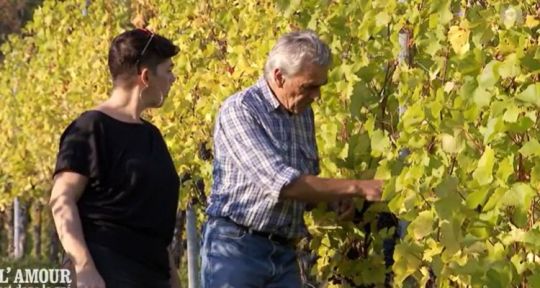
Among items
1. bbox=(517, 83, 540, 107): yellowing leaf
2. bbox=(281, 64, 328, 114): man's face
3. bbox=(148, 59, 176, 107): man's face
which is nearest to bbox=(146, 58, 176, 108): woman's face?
bbox=(148, 59, 176, 107): man's face

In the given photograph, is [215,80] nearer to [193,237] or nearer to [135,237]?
[193,237]

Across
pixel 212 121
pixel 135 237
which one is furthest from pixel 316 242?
pixel 212 121

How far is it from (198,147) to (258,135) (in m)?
3.57

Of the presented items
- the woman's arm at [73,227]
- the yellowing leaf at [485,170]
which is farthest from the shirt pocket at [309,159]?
the yellowing leaf at [485,170]

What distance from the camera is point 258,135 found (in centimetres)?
379

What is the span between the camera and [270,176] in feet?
12.2

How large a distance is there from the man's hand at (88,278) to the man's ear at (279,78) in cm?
86

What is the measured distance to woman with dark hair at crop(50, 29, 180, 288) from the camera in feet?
11.2

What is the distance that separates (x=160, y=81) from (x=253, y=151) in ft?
1.17

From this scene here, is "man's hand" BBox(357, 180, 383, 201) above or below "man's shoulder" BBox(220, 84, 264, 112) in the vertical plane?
below

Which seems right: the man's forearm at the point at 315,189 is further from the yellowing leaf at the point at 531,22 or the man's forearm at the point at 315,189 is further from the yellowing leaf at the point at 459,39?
the yellowing leaf at the point at 531,22

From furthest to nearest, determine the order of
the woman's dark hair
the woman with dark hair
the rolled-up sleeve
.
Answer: the rolled-up sleeve < the woman's dark hair < the woman with dark hair

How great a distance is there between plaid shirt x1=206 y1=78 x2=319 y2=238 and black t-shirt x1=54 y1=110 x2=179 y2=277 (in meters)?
0.32

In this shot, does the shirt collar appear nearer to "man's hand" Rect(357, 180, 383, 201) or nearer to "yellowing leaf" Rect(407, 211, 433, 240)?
"man's hand" Rect(357, 180, 383, 201)
